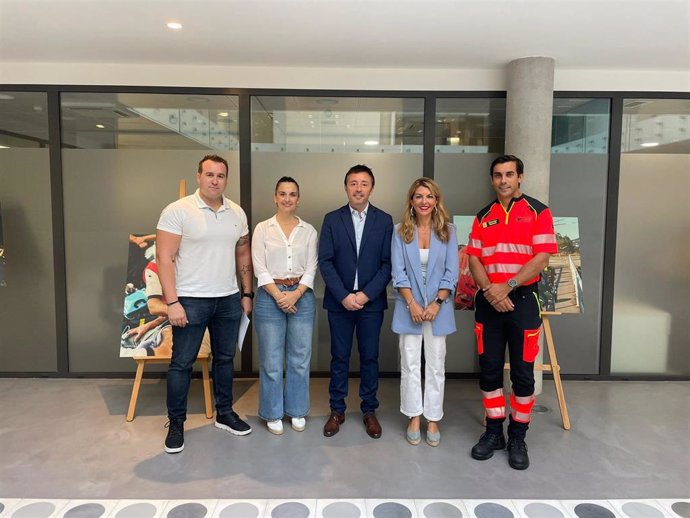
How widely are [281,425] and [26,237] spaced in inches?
111

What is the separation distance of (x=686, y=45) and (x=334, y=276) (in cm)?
303

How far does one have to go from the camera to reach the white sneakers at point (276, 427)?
313 centimetres

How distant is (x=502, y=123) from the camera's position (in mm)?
4125

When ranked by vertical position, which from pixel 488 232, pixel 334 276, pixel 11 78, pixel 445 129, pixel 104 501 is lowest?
pixel 104 501

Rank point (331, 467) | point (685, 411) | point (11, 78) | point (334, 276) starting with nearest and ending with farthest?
point (331, 467) → point (334, 276) → point (685, 411) → point (11, 78)

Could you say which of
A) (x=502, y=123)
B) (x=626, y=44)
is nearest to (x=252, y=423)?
(x=502, y=123)

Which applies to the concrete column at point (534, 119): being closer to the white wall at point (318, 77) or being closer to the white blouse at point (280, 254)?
the white wall at point (318, 77)

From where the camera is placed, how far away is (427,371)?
3.00 m

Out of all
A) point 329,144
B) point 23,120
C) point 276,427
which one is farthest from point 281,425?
point 23,120

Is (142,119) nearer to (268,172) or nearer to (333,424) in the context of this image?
(268,172)

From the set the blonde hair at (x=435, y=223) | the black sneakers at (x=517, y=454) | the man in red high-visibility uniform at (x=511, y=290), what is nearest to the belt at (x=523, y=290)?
the man in red high-visibility uniform at (x=511, y=290)

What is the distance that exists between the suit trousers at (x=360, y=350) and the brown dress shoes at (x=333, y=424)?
4 cm

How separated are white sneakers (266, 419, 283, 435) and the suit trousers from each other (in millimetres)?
363

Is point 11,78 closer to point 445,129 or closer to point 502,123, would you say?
point 445,129
